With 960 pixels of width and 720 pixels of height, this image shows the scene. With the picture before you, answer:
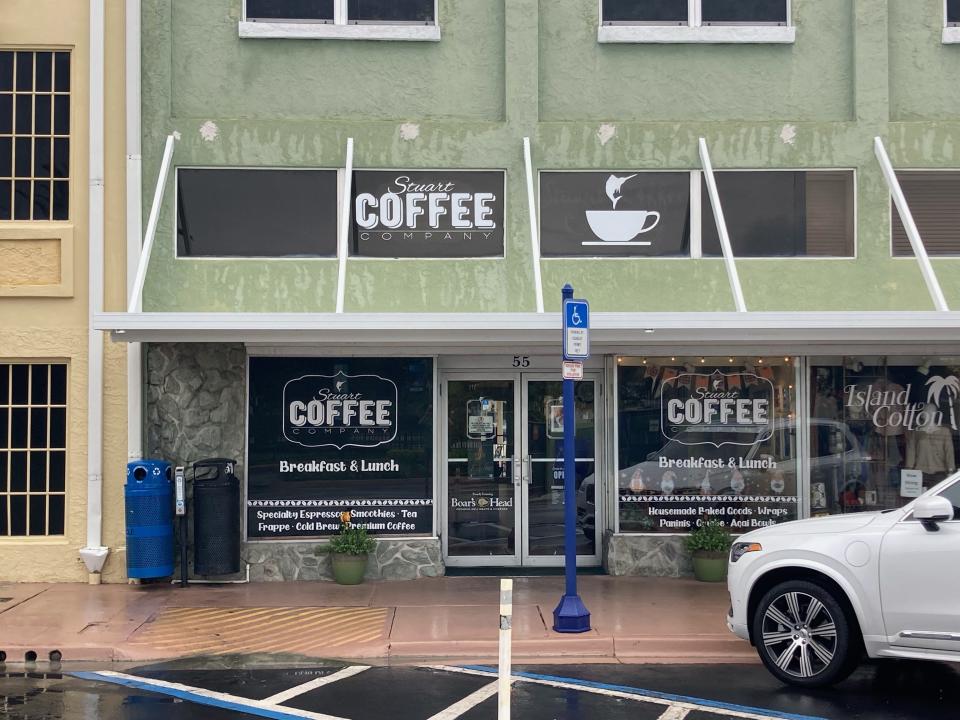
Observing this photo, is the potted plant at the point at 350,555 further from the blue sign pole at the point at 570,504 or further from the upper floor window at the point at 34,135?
the upper floor window at the point at 34,135

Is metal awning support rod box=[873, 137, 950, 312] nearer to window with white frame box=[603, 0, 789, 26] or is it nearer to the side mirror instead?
window with white frame box=[603, 0, 789, 26]

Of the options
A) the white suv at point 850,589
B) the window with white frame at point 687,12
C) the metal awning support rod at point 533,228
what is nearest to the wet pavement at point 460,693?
the white suv at point 850,589

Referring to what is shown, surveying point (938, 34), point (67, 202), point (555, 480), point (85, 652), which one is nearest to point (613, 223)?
point (555, 480)

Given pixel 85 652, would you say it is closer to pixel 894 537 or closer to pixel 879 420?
pixel 894 537

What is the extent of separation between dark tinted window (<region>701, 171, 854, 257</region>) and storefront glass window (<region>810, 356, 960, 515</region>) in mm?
1403

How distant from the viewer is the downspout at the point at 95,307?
11.8 m

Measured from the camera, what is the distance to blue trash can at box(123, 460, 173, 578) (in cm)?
1137

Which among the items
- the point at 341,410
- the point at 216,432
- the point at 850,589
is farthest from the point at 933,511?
the point at 216,432

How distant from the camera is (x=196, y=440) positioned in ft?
39.6

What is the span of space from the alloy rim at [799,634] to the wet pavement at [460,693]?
192mm

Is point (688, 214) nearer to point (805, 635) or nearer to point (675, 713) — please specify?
point (805, 635)

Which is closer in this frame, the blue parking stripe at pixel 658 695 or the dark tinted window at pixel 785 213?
the blue parking stripe at pixel 658 695

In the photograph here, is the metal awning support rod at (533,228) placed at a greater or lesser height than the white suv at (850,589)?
greater

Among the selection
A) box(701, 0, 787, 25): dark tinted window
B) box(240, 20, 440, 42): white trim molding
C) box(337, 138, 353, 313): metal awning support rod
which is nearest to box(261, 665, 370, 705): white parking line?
box(337, 138, 353, 313): metal awning support rod
